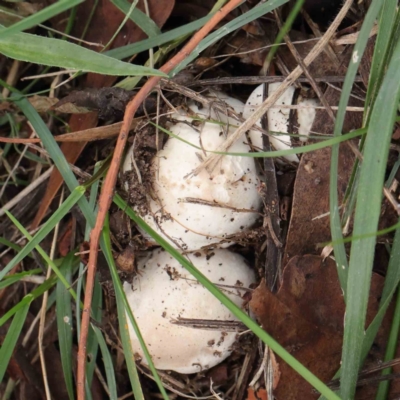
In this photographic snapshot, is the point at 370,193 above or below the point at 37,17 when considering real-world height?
below

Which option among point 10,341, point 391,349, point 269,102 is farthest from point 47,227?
point 391,349

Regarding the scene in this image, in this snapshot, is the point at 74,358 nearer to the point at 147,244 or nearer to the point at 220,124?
the point at 147,244

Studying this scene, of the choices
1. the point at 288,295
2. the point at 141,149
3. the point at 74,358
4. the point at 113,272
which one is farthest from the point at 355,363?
the point at 74,358

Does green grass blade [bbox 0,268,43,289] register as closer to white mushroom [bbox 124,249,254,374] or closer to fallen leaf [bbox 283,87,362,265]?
white mushroom [bbox 124,249,254,374]

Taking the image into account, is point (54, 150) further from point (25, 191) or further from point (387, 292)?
point (387, 292)

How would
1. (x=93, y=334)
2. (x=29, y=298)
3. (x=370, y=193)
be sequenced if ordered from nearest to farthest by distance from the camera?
→ (x=370, y=193), (x=29, y=298), (x=93, y=334)

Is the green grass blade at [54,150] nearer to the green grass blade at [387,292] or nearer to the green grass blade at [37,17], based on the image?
the green grass blade at [37,17]

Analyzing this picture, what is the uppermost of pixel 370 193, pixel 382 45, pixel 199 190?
pixel 382 45
